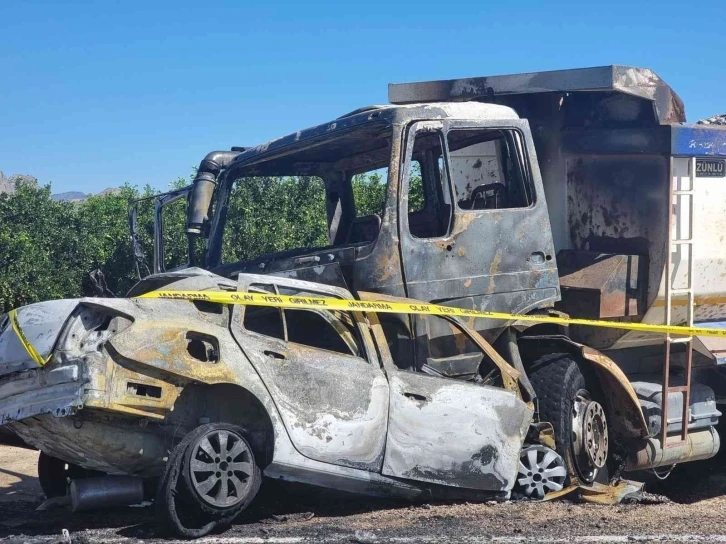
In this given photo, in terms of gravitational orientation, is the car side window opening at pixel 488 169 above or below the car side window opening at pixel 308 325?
above

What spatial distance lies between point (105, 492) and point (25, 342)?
1064 mm

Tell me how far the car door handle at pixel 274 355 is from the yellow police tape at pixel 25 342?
1261 mm

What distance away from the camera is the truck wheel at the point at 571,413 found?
268 inches

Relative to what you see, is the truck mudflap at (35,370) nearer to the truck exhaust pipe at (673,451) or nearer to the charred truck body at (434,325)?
the charred truck body at (434,325)

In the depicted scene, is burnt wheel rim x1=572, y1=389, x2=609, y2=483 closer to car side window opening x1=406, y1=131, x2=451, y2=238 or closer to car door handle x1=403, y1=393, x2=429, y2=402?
car door handle x1=403, y1=393, x2=429, y2=402

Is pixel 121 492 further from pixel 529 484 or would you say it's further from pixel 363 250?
pixel 529 484

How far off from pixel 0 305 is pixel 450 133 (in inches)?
539

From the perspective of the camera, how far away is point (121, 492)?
560cm

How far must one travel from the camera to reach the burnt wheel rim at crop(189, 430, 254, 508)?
16.9 feet

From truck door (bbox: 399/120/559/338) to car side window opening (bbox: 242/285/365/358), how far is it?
606 millimetres

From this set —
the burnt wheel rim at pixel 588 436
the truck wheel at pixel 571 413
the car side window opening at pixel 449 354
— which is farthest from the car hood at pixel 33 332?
the burnt wheel rim at pixel 588 436

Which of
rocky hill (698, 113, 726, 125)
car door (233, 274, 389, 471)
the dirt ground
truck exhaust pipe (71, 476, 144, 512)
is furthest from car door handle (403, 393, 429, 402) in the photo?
rocky hill (698, 113, 726, 125)

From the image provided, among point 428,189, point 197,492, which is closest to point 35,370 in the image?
point 197,492

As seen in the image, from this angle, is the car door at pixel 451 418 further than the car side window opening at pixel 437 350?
No
